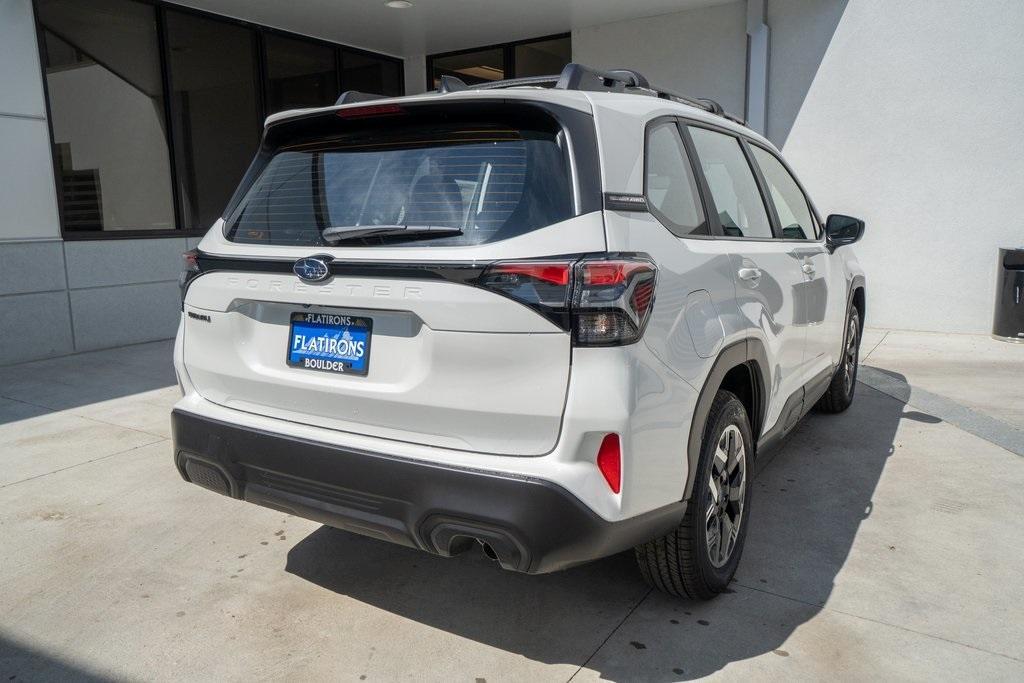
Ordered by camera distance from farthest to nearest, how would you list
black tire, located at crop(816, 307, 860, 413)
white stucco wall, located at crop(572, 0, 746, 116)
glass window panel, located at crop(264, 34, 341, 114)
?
glass window panel, located at crop(264, 34, 341, 114) → white stucco wall, located at crop(572, 0, 746, 116) → black tire, located at crop(816, 307, 860, 413)

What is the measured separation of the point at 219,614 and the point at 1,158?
6.10 meters

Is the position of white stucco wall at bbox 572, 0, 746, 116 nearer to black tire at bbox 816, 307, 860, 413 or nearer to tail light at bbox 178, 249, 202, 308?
black tire at bbox 816, 307, 860, 413

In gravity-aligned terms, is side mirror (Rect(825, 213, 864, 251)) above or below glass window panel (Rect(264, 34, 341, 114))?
below

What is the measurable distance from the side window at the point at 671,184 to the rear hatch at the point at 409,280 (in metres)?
0.36

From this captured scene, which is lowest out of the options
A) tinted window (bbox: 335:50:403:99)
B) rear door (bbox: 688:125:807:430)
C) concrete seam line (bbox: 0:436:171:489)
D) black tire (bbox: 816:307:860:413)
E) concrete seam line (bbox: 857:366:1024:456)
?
concrete seam line (bbox: 857:366:1024:456)

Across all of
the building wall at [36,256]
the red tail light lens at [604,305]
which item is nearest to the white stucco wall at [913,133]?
the building wall at [36,256]

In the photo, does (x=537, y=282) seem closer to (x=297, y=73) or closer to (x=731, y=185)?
(x=731, y=185)

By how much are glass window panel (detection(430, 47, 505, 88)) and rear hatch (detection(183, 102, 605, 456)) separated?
30.8ft

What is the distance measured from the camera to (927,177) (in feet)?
27.7

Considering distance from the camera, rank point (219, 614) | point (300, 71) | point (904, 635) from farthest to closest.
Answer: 1. point (300, 71)
2. point (219, 614)
3. point (904, 635)

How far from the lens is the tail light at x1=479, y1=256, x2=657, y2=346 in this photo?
204 centimetres

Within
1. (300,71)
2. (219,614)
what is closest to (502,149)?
(219,614)

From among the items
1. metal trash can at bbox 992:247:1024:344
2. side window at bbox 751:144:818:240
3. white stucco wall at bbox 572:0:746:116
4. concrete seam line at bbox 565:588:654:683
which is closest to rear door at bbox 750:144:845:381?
side window at bbox 751:144:818:240

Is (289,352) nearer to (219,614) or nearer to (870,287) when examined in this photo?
(219,614)
